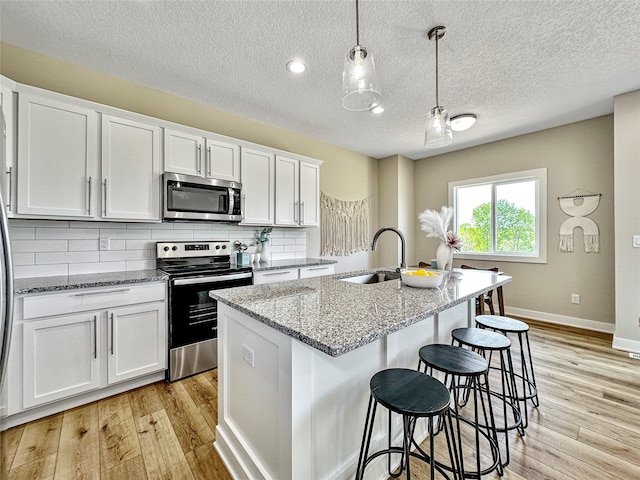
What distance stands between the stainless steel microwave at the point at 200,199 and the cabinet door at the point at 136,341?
0.84 meters

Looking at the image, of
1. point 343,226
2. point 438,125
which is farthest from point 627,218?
point 343,226

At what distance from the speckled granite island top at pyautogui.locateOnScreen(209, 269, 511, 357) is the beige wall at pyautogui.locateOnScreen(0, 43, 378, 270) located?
89.3 inches

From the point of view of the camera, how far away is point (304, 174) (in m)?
3.64

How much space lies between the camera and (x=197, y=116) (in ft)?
10.0

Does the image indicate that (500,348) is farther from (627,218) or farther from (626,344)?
(627,218)

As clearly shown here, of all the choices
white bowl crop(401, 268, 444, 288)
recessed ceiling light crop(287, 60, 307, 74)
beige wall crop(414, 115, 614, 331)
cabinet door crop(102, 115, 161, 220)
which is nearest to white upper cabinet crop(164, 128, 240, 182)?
cabinet door crop(102, 115, 161, 220)

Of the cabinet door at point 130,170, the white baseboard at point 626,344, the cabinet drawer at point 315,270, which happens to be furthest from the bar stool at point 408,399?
the white baseboard at point 626,344

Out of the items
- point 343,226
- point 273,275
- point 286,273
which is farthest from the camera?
point 343,226

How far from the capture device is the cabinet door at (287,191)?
338 centimetres

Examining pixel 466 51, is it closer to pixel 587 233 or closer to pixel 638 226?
pixel 638 226

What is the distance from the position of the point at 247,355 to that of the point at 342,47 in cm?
227

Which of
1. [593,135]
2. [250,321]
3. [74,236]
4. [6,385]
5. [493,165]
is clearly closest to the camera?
[250,321]

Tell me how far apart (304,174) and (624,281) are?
3.69 meters

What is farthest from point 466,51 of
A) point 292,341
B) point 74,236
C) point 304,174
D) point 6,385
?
point 6,385
